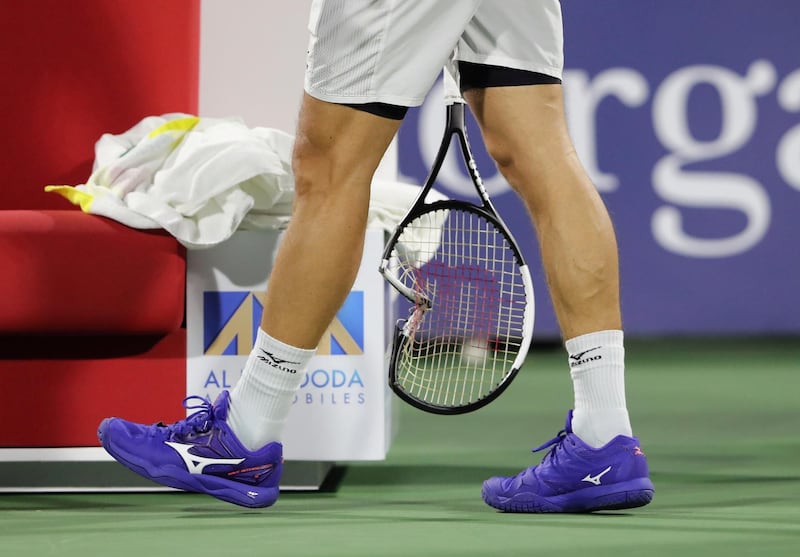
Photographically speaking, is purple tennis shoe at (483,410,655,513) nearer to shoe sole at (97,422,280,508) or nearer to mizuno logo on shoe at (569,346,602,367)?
mizuno logo on shoe at (569,346,602,367)

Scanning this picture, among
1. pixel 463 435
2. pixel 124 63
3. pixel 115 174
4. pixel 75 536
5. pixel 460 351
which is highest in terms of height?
pixel 124 63

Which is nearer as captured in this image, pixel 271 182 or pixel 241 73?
pixel 271 182

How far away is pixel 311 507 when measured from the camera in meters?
2.24

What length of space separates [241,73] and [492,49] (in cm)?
109

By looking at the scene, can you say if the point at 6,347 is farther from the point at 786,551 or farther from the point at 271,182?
the point at 786,551

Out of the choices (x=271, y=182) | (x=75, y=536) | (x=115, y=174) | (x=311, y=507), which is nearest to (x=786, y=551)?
(x=311, y=507)

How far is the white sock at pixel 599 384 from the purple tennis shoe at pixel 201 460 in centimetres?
47

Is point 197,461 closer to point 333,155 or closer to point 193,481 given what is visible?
point 193,481

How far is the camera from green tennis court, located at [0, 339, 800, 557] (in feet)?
5.99

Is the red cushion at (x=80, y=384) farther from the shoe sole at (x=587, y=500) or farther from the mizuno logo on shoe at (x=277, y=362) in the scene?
the shoe sole at (x=587, y=500)

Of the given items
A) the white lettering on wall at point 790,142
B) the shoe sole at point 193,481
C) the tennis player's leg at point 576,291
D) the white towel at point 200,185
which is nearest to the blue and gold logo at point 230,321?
the white towel at point 200,185

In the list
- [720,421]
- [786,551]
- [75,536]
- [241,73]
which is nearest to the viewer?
[786,551]

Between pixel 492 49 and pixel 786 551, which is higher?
pixel 492 49

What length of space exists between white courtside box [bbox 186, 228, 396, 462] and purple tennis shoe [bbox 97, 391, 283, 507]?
323 mm
